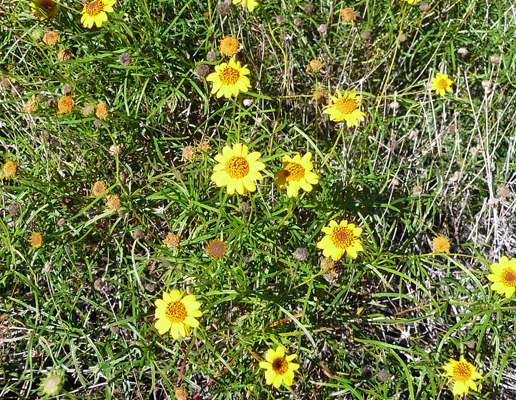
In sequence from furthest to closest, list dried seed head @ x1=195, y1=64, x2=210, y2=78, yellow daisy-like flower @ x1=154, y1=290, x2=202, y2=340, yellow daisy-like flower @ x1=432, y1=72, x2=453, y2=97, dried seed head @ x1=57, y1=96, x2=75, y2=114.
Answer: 1. yellow daisy-like flower @ x1=432, y1=72, x2=453, y2=97
2. dried seed head @ x1=195, y1=64, x2=210, y2=78
3. dried seed head @ x1=57, y1=96, x2=75, y2=114
4. yellow daisy-like flower @ x1=154, y1=290, x2=202, y2=340

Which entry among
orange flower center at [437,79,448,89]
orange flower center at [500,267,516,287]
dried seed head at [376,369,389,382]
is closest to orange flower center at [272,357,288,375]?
dried seed head at [376,369,389,382]

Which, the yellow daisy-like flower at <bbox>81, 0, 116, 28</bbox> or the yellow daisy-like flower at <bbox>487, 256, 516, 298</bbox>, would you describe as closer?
the yellow daisy-like flower at <bbox>487, 256, 516, 298</bbox>

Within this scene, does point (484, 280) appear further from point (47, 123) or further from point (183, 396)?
point (47, 123)

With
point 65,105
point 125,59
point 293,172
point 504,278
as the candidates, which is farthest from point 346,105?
point 65,105

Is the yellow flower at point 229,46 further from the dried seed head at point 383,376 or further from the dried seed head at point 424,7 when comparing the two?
the dried seed head at point 383,376

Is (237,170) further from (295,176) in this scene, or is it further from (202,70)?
(202,70)

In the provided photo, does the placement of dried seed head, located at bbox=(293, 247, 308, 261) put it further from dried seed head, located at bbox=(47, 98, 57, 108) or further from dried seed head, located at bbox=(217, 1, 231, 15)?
dried seed head, located at bbox=(47, 98, 57, 108)
